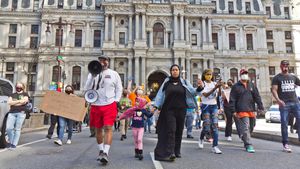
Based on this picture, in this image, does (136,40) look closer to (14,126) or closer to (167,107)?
(14,126)

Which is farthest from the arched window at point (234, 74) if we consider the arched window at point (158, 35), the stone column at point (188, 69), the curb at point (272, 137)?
the curb at point (272, 137)

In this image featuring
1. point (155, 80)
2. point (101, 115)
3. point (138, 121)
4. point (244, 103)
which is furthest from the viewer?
point (155, 80)

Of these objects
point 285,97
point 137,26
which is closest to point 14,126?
point 285,97

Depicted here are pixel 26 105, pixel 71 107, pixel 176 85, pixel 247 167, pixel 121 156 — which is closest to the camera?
pixel 247 167

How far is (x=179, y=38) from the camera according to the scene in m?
37.2

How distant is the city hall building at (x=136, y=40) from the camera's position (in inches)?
1449

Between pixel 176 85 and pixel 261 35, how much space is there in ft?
134

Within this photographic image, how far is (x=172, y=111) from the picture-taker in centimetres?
531

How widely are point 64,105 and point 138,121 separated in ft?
7.00

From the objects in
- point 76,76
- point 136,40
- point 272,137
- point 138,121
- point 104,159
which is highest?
point 136,40

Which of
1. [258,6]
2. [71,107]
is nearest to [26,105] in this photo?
[71,107]

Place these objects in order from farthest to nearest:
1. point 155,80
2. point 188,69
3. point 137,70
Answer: point 155,80 < point 188,69 < point 137,70

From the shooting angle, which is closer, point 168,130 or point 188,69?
point 168,130

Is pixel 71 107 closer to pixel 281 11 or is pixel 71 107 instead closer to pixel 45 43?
pixel 45 43
